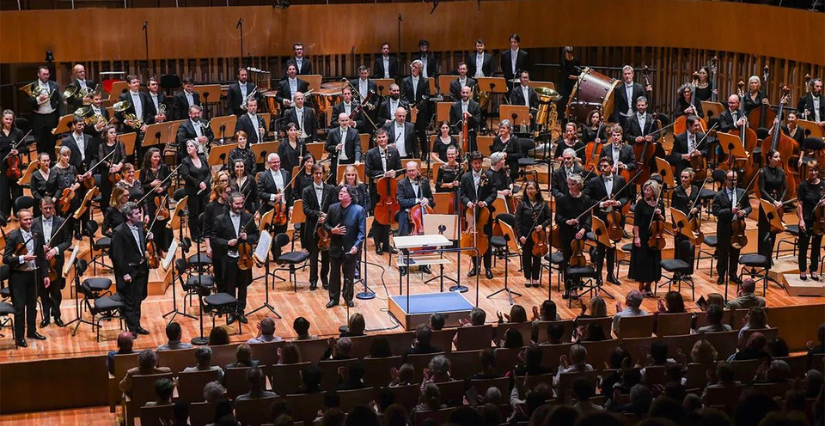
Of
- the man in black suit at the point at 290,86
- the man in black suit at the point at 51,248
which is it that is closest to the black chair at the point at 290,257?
the man in black suit at the point at 51,248

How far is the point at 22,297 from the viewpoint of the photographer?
10.3 metres

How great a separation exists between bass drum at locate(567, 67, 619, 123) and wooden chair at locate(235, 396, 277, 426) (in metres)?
8.53

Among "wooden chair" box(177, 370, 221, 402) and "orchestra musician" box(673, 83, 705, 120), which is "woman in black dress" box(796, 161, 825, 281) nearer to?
"orchestra musician" box(673, 83, 705, 120)

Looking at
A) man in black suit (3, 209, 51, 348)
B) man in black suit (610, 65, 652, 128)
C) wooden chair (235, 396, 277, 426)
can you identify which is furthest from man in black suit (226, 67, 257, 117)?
wooden chair (235, 396, 277, 426)

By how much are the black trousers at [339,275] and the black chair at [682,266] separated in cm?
312

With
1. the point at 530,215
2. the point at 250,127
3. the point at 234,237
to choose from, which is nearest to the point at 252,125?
the point at 250,127

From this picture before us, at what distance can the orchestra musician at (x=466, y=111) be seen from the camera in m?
14.8

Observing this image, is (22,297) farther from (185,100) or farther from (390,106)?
(390,106)

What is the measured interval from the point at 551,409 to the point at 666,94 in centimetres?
1287

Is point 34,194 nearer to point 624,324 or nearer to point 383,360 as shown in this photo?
point 383,360

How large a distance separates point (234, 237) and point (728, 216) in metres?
Answer: 5.06

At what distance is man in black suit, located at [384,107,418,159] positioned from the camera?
545 inches

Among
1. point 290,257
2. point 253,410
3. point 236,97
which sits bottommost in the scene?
point 253,410

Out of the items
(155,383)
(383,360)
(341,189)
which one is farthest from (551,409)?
(341,189)
